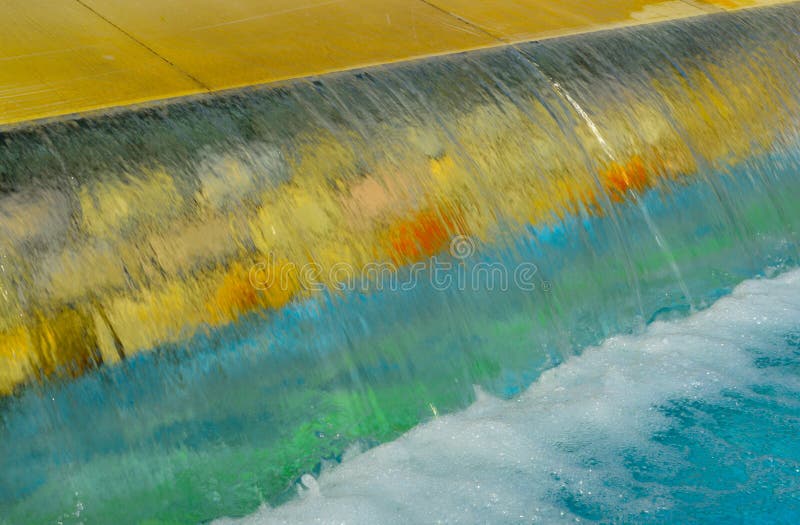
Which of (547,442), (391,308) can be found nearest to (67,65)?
(391,308)

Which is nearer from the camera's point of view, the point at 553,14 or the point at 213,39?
the point at 213,39

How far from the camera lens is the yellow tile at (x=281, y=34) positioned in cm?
426

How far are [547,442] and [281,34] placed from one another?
7.16 feet

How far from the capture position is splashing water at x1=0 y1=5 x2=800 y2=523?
3.13m

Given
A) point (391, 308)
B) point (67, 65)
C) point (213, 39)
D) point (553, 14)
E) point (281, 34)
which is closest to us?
point (391, 308)

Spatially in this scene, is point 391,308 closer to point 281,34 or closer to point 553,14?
point 281,34

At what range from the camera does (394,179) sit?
12.9 ft

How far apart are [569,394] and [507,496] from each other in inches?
28.5

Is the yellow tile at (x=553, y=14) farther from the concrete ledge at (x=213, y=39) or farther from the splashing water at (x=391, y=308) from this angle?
the splashing water at (x=391, y=308)

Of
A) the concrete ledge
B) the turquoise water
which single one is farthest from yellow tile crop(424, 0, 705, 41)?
the turquoise water

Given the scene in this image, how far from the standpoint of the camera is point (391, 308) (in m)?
3.74

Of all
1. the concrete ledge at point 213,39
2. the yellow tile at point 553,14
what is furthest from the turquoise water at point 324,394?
the yellow tile at point 553,14

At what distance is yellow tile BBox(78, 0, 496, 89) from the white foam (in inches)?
60.6

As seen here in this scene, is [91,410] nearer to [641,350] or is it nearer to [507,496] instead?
[507,496]
